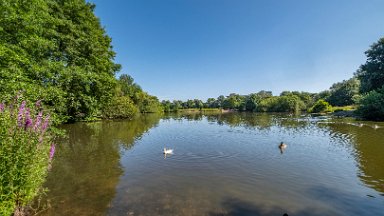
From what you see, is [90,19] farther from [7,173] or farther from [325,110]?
[325,110]

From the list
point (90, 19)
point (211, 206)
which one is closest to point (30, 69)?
point (211, 206)

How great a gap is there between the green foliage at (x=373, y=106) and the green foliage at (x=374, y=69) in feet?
27.5

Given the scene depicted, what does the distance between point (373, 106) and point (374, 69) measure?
53.8 feet

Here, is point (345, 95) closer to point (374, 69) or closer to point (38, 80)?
point (374, 69)

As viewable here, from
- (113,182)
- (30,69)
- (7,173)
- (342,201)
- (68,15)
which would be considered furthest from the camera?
(68,15)

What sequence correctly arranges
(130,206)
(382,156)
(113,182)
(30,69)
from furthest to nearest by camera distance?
(382,156) < (30,69) < (113,182) < (130,206)

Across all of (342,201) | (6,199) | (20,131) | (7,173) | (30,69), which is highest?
(30,69)

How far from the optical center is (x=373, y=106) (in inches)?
1676

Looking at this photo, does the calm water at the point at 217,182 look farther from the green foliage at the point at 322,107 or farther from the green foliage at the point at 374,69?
the green foliage at the point at 322,107

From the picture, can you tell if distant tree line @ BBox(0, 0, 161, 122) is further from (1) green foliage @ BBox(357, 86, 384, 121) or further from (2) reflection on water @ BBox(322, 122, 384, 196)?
(1) green foliage @ BBox(357, 86, 384, 121)

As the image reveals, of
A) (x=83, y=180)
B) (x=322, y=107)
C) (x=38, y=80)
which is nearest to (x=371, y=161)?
(x=83, y=180)

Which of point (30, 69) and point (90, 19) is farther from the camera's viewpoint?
point (90, 19)

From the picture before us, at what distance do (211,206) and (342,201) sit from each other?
5069mm

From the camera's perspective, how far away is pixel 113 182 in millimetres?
10555
